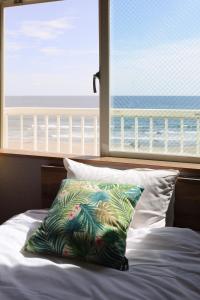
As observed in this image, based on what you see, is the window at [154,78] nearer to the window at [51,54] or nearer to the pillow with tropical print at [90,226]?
the window at [51,54]

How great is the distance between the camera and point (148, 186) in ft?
7.29

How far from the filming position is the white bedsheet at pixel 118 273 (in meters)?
1.42

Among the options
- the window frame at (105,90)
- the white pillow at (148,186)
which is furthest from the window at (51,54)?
the white pillow at (148,186)

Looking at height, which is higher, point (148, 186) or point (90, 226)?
point (148, 186)

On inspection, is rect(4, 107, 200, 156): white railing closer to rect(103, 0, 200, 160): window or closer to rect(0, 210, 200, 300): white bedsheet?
rect(103, 0, 200, 160): window

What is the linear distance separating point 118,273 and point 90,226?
24cm

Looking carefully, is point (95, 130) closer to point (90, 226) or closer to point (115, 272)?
point (90, 226)

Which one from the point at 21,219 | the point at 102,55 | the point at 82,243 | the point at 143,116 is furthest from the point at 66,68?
the point at 82,243

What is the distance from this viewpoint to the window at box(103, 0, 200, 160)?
98.6 inches

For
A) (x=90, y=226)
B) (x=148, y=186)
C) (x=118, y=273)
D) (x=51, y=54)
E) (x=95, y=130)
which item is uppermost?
(x=51, y=54)

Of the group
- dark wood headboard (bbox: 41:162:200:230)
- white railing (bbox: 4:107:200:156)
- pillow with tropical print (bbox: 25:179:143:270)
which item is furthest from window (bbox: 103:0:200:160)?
pillow with tropical print (bbox: 25:179:143:270)

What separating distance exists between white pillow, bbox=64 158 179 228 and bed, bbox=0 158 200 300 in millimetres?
93

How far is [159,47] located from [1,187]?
1.54 metres

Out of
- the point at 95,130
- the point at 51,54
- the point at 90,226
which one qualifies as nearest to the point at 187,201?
the point at 90,226
